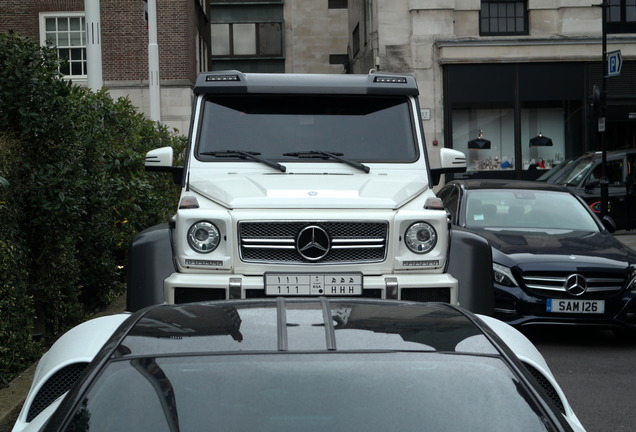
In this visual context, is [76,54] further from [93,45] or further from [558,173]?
[93,45]

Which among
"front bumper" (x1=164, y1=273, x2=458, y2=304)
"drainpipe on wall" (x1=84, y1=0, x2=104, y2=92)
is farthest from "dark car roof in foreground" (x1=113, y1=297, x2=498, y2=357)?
"drainpipe on wall" (x1=84, y1=0, x2=104, y2=92)

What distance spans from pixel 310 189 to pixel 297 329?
14.9 feet

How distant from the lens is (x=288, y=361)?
280 cm

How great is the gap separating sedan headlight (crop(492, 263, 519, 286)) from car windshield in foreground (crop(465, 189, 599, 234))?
4.83 feet

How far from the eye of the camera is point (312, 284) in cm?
718

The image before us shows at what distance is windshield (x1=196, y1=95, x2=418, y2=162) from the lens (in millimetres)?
8344

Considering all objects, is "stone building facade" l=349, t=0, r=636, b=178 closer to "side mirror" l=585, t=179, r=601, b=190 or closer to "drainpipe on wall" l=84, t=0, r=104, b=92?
"side mirror" l=585, t=179, r=601, b=190

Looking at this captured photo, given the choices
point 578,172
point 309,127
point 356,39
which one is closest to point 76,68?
point 356,39

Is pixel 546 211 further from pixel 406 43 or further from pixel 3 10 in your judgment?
pixel 3 10

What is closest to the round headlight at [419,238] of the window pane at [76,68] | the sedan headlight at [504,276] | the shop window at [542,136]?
the sedan headlight at [504,276]

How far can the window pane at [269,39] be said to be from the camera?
206ft

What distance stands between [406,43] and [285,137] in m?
25.4

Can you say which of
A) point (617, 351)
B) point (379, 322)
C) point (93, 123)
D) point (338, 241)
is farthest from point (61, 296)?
point (379, 322)

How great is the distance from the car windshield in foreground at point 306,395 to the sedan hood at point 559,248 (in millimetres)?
7422
